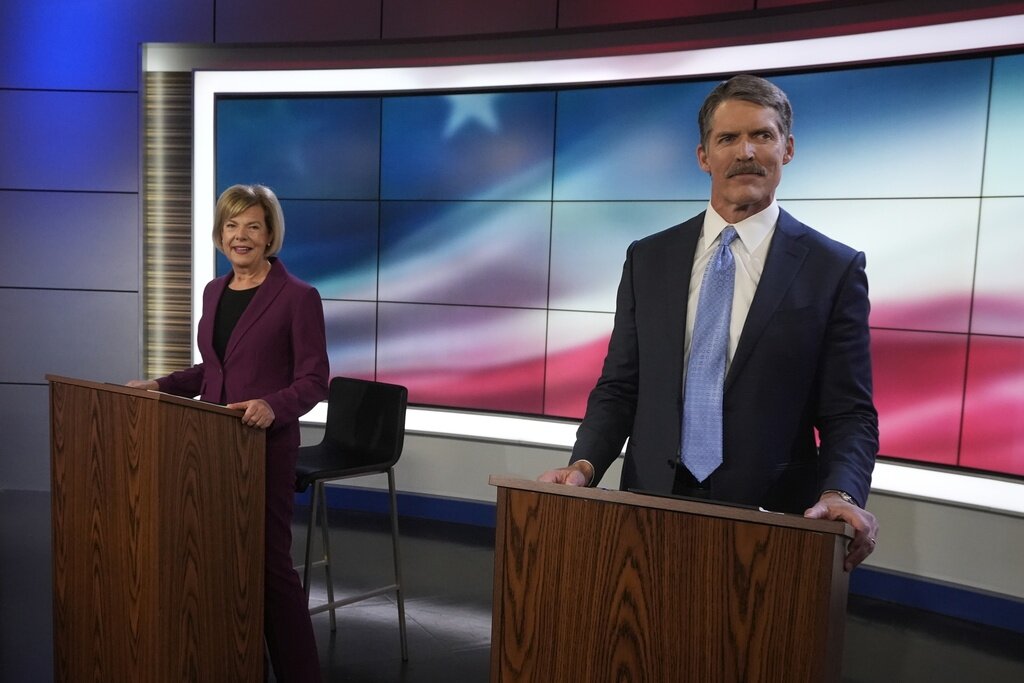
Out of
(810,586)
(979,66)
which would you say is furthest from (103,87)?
(810,586)

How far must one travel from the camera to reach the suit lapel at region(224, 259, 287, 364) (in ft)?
8.05

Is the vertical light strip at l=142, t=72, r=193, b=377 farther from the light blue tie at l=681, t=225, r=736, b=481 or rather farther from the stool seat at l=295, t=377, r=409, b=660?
the light blue tie at l=681, t=225, r=736, b=481

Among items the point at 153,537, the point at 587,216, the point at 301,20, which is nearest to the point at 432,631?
the point at 153,537

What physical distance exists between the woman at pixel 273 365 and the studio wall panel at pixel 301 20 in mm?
2454

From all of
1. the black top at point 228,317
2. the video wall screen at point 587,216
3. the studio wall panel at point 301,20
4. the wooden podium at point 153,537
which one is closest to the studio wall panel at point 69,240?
the video wall screen at point 587,216

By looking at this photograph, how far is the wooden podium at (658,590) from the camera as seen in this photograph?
111cm

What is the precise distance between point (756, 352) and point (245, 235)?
1.63 m

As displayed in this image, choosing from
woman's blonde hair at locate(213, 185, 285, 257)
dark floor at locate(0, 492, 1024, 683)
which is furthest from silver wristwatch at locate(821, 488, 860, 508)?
dark floor at locate(0, 492, 1024, 683)

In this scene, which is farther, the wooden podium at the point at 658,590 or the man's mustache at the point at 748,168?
the man's mustache at the point at 748,168

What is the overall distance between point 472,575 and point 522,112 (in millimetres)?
2555

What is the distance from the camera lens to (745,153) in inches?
59.4

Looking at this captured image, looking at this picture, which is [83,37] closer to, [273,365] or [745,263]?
[273,365]

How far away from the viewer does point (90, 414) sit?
2.22 m

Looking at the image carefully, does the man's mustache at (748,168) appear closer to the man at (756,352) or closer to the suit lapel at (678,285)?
the man at (756,352)
